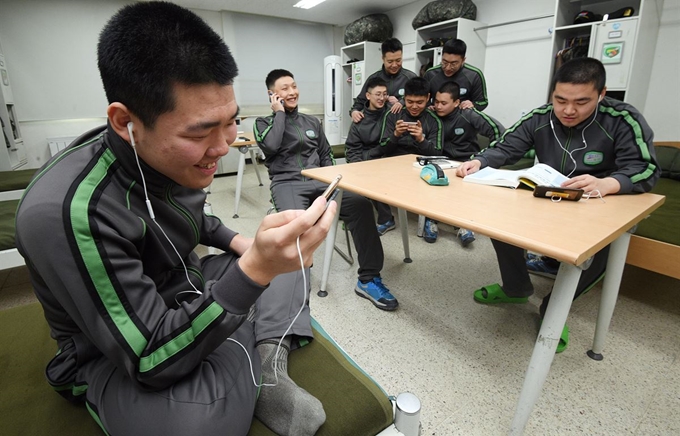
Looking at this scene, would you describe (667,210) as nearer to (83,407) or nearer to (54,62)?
(83,407)

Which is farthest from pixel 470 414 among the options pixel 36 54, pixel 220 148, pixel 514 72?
pixel 36 54

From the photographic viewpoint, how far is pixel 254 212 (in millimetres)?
3518

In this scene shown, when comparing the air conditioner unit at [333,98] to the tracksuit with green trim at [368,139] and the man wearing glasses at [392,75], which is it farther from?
the tracksuit with green trim at [368,139]

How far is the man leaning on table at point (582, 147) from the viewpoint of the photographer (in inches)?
54.6

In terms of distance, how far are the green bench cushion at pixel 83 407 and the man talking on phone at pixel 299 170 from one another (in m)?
1.00

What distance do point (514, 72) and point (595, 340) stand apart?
3366 millimetres

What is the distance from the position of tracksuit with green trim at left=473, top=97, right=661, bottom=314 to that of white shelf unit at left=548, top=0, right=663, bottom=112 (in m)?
1.63

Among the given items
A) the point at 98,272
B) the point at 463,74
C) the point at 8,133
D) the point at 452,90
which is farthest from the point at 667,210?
the point at 8,133

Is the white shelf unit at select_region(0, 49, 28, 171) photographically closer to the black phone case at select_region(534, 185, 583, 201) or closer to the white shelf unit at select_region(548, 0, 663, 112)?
the black phone case at select_region(534, 185, 583, 201)

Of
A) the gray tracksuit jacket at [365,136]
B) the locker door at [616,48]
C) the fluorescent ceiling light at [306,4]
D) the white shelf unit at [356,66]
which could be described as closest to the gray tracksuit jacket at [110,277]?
the gray tracksuit jacket at [365,136]

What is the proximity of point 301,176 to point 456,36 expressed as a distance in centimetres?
303

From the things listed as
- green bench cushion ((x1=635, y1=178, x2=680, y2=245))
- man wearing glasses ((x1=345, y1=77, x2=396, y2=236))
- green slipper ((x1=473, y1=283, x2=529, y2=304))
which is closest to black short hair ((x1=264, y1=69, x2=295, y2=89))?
man wearing glasses ((x1=345, y1=77, x2=396, y2=236))

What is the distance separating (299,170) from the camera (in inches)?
93.8

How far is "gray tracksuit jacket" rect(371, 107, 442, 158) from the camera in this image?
2.85m
